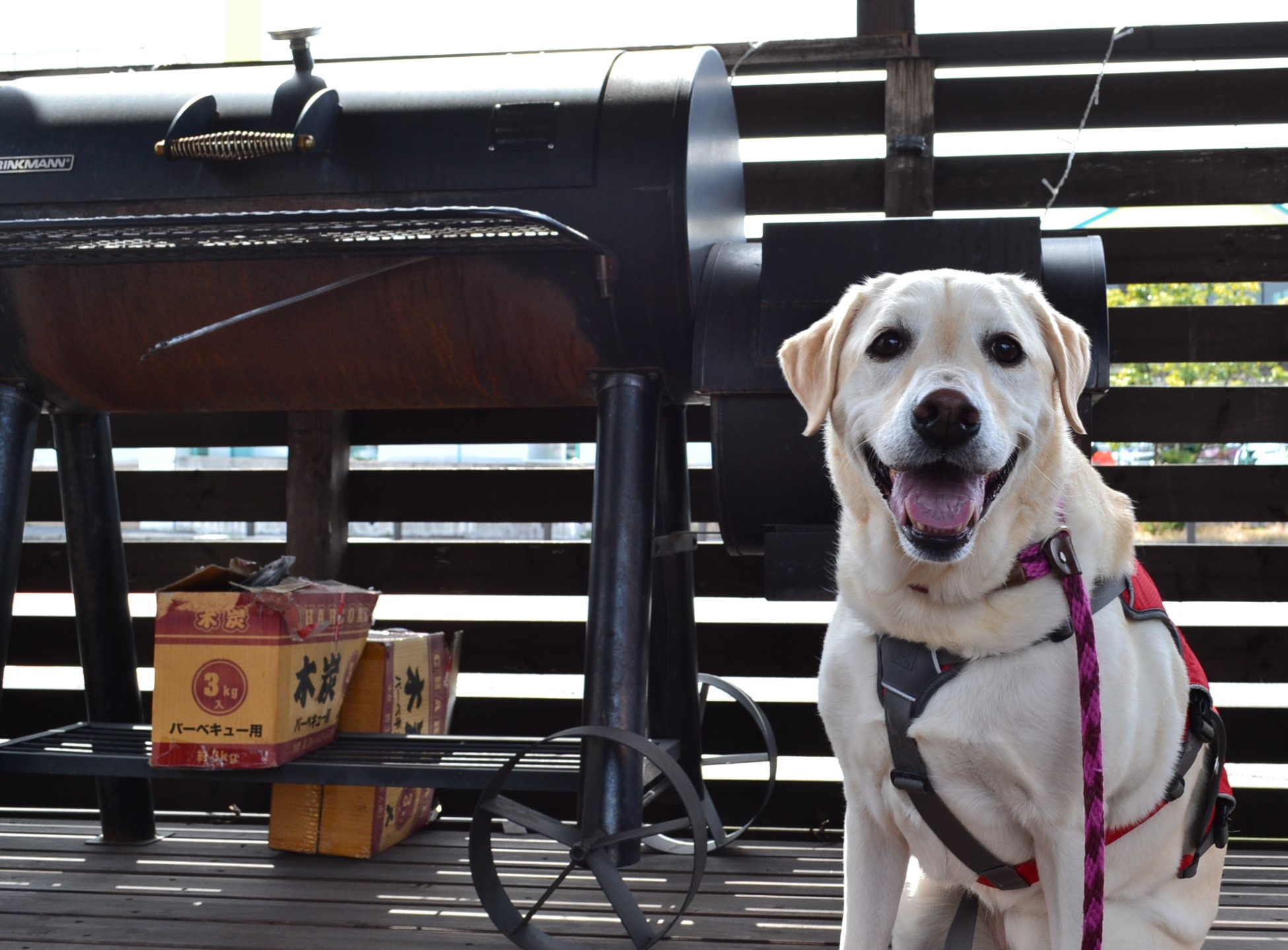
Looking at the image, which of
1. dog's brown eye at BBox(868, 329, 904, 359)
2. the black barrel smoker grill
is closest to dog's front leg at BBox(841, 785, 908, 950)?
the black barrel smoker grill

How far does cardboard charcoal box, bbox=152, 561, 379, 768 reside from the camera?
2.56 metres

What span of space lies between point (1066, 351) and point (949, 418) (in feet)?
1.13

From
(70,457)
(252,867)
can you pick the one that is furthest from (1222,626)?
(70,457)

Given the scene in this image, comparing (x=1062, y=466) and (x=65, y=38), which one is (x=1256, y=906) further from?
(x=65, y=38)

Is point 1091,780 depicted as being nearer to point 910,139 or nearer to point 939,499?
point 939,499

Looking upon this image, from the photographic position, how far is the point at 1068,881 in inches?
61.9

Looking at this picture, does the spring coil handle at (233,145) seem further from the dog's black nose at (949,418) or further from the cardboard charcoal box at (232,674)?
the dog's black nose at (949,418)

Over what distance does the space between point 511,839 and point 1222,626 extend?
2.10 meters

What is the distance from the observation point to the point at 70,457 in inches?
117

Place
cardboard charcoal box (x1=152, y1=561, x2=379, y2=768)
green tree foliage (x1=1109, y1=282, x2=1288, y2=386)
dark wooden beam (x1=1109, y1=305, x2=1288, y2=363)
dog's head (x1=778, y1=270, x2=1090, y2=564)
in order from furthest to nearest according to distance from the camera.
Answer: green tree foliage (x1=1109, y1=282, x2=1288, y2=386) < dark wooden beam (x1=1109, y1=305, x2=1288, y2=363) < cardboard charcoal box (x1=152, y1=561, x2=379, y2=768) < dog's head (x1=778, y1=270, x2=1090, y2=564)

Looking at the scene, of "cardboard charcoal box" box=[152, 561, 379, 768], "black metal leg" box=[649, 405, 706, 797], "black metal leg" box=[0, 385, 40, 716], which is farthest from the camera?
"black metal leg" box=[649, 405, 706, 797]

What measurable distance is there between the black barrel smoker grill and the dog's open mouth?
0.64 m

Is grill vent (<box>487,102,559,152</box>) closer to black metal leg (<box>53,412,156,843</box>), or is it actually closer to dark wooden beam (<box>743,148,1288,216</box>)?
dark wooden beam (<box>743,148,1288,216</box>)

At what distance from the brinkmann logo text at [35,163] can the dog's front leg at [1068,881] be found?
2414mm
